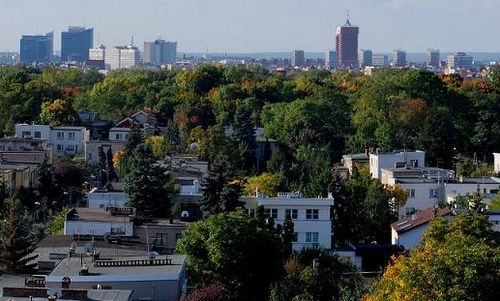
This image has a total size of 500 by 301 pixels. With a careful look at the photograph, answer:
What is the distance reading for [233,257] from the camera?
75.0 feet

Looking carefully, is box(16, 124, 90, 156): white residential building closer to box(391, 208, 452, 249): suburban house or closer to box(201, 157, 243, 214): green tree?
box(201, 157, 243, 214): green tree

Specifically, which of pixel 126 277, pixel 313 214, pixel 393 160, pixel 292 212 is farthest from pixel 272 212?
pixel 393 160

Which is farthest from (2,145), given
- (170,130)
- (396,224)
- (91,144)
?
(396,224)

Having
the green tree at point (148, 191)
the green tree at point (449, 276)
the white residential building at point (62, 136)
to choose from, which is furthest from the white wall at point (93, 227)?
the white residential building at point (62, 136)

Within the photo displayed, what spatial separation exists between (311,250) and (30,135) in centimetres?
2605

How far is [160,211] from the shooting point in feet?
106

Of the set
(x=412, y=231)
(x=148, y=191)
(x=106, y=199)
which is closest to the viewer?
(x=412, y=231)

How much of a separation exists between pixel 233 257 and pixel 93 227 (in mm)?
5220

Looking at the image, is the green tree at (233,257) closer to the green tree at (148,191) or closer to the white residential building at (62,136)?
the green tree at (148,191)

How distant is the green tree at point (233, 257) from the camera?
2270cm

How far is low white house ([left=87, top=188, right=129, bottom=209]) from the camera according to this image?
108 feet

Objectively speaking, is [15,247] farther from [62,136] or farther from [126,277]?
[62,136]

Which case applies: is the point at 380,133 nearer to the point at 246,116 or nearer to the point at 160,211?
the point at 246,116

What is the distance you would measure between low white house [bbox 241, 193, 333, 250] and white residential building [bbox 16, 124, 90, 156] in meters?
21.4
